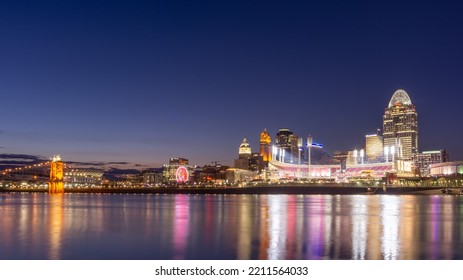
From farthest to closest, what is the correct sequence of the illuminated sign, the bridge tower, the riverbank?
the illuminated sign, the bridge tower, the riverbank

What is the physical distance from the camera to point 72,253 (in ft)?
61.5

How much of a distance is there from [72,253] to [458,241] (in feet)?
50.0

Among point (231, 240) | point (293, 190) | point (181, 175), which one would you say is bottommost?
point (293, 190)

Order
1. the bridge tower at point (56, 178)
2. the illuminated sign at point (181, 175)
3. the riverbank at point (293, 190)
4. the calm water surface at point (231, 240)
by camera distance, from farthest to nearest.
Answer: the illuminated sign at point (181, 175), the bridge tower at point (56, 178), the riverbank at point (293, 190), the calm water surface at point (231, 240)

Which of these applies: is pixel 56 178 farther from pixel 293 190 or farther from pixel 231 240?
pixel 231 240

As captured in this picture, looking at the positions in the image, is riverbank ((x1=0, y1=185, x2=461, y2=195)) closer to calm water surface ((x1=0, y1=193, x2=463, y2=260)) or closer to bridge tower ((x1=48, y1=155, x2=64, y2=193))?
bridge tower ((x1=48, y1=155, x2=64, y2=193))

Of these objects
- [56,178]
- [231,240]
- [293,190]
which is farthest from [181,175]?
[231,240]

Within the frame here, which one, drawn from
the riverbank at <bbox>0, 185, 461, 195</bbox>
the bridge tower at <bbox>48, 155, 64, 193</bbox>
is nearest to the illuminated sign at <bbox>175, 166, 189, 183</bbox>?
the riverbank at <bbox>0, 185, 461, 195</bbox>

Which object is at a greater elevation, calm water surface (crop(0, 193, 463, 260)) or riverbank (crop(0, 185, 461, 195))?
calm water surface (crop(0, 193, 463, 260))

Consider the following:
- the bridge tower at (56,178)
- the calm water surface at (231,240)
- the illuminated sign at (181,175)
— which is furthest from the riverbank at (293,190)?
the calm water surface at (231,240)

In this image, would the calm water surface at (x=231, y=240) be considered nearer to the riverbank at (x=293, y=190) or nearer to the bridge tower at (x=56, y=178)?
the riverbank at (x=293, y=190)

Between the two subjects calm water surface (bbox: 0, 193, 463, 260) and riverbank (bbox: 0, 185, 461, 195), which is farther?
riverbank (bbox: 0, 185, 461, 195)
